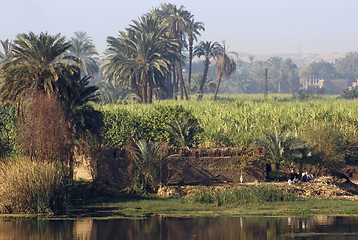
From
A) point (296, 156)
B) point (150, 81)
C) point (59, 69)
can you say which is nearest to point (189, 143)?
point (296, 156)

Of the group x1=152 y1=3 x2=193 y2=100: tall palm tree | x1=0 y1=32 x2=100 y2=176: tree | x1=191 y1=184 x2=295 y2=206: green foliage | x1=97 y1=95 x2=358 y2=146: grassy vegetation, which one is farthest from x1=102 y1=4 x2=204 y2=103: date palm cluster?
x1=191 y1=184 x2=295 y2=206: green foliage

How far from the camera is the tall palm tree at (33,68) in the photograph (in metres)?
28.9

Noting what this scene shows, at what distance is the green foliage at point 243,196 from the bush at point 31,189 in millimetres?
5737

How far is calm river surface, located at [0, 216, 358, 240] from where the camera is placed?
61.1ft

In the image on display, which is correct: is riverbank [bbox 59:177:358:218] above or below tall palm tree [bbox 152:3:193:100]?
below

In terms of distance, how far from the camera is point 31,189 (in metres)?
22.8

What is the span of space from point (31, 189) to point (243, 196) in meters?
8.61

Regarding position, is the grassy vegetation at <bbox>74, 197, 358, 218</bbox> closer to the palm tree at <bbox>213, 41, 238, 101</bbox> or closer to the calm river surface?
the calm river surface

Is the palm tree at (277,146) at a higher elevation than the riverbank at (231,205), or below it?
higher

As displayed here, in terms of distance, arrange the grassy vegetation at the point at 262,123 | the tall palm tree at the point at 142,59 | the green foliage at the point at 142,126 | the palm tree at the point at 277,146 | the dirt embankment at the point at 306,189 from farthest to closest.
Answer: the tall palm tree at the point at 142,59
the green foliage at the point at 142,126
the grassy vegetation at the point at 262,123
the palm tree at the point at 277,146
the dirt embankment at the point at 306,189

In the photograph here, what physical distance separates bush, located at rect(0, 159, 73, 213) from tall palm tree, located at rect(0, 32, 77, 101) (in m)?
6.25

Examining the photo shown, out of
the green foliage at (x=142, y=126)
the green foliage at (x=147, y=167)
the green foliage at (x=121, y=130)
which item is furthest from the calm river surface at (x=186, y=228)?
the green foliage at (x=121, y=130)

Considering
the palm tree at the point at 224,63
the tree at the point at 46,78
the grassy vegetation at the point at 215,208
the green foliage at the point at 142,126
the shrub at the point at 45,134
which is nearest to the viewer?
the grassy vegetation at the point at 215,208

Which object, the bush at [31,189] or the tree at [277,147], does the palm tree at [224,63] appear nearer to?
the tree at [277,147]
